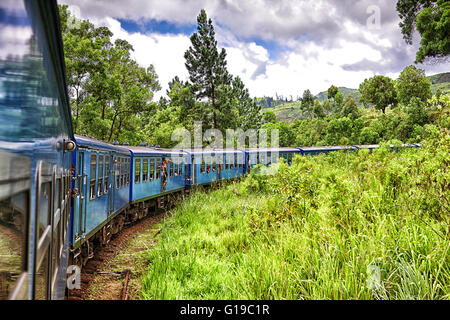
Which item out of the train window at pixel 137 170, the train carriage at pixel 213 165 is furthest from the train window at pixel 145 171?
the train carriage at pixel 213 165

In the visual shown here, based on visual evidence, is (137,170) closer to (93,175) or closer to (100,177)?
(100,177)

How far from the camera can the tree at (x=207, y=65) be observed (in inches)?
1318

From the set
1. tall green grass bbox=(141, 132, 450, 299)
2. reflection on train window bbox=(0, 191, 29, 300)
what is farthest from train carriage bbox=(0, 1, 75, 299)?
tall green grass bbox=(141, 132, 450, 299)

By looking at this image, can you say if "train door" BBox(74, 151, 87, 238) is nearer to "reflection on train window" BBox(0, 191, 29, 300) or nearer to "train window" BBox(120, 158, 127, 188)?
"train window" BBox(120, 158, 127, 188)

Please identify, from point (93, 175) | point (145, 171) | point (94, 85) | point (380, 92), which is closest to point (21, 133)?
point (93, 175)

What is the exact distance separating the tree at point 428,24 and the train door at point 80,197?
2170 centimetres

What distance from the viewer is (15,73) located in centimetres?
110

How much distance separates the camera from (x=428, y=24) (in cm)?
2025

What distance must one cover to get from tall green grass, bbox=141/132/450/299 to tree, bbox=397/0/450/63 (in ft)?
55.1

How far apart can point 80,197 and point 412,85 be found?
5337cm

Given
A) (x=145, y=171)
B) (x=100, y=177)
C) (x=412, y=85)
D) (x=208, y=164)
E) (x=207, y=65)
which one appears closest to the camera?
(x=100, y=177)

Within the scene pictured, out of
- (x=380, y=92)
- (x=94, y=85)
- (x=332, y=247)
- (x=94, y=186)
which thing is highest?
(x=380, y=92)

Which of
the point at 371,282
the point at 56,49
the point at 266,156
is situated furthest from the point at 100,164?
the point at 266,156
